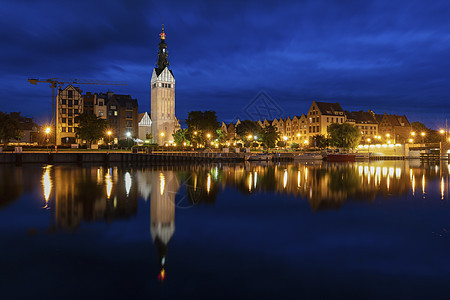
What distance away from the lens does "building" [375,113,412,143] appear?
136625 millimetres

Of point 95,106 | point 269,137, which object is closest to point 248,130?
point 269,137

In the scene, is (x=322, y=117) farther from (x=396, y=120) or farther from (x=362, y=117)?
(x=396, y=120)

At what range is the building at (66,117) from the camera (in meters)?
90.0

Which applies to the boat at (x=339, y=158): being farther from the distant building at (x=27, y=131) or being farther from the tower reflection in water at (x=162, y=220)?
the distant building at (x=27, y=131)

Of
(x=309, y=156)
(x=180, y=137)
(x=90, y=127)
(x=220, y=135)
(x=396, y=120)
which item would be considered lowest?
(x=309, y=156)

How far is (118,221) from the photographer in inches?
527

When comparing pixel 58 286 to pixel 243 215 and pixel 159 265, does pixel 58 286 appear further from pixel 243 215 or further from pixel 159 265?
pixel 243 215

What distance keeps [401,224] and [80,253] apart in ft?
39.8

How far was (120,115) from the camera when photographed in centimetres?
9594

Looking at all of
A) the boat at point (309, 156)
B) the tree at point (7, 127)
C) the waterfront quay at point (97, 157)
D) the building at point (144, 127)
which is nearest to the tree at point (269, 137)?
the boat at point (309, 156)

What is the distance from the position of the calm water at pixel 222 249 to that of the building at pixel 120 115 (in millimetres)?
79622

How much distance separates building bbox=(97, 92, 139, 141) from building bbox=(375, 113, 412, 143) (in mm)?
101677

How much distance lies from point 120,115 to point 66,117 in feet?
47.3

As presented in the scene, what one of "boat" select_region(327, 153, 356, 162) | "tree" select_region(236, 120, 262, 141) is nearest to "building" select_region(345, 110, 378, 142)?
"tree" select_region(236, 120, 262, 141)
